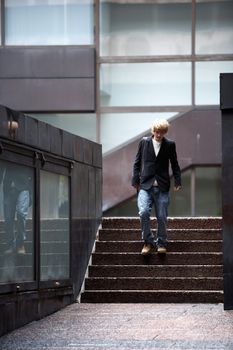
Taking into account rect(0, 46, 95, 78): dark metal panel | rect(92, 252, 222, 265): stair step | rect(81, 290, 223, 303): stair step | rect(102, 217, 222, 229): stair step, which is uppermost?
rect(0, 46, 95, 78): dark metal panel

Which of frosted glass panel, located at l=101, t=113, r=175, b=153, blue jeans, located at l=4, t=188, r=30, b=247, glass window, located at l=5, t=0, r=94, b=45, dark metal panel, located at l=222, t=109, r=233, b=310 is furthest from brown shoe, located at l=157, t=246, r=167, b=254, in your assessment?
glass window, located at l=5, t=0, r=94, b=45

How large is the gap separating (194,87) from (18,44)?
12.5ft

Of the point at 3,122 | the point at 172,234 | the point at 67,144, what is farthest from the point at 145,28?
the point at 3,122

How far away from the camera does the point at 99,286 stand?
13320 mm

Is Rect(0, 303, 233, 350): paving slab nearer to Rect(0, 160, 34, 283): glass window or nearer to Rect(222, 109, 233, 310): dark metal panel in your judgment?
Rect(222, 109, 233, 310): dark metal panel

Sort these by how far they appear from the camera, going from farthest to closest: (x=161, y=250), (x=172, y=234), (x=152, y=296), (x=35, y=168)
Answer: (x=172, y=234), (x=161, y=250), (x=152, y=296), (x=35, y=168)

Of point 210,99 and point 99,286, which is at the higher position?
point 210,99

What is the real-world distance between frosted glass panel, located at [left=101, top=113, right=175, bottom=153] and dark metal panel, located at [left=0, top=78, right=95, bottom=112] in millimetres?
463

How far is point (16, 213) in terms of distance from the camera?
1024cm

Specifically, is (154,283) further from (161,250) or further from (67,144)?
(67,144)

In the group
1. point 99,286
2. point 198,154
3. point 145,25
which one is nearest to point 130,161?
point 198,154

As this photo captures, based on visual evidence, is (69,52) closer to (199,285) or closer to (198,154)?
(198,154)

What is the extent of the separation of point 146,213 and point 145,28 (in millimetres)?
8938

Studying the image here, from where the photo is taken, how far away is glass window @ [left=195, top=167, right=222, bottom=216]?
69.3 ft
